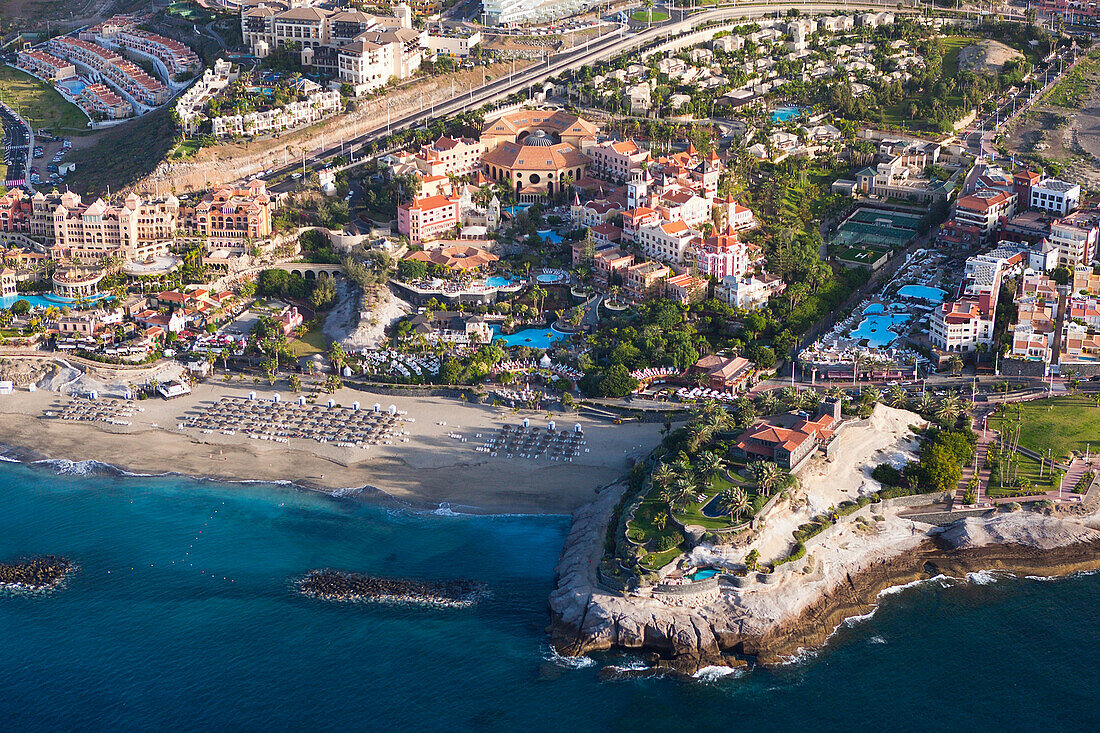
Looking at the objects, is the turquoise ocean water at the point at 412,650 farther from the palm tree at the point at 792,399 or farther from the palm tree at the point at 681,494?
the palm tree at the point at 792,399

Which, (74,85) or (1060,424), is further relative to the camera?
(74,85)


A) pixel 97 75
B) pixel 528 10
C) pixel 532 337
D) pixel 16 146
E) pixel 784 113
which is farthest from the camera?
pixel 528 10

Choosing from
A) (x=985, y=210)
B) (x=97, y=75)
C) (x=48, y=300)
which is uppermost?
(x=97, y=75)

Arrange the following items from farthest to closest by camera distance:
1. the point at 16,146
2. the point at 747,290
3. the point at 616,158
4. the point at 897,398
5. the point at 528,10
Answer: the point at 528,10 → the point at 16,146 → the point at 616,158 → the point at 747,290 → the point at 897,398

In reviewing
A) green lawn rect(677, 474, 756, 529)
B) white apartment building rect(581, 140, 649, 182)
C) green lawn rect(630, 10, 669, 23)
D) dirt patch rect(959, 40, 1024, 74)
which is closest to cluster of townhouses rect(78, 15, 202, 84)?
white apartment building rect(581, 140, 649, 182)

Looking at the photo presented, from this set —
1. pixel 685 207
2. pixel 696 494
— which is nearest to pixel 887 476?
pixel 696 494

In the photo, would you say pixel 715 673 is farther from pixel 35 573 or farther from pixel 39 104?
pixel 39 104
